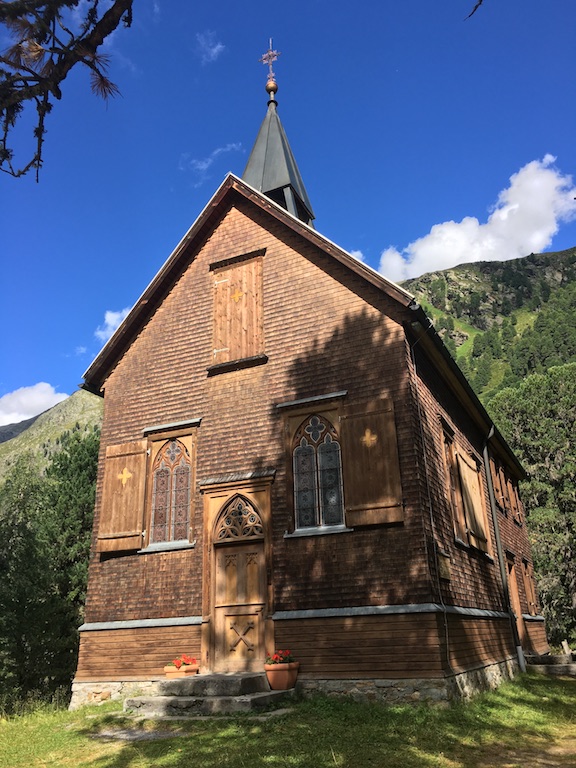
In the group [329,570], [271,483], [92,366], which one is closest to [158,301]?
[92,366]

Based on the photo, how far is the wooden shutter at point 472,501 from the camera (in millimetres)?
14047

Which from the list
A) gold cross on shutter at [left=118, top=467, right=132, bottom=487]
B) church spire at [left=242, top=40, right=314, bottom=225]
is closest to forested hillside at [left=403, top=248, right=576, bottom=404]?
church spire at [left=242, top=40, right=314, bottom=225]

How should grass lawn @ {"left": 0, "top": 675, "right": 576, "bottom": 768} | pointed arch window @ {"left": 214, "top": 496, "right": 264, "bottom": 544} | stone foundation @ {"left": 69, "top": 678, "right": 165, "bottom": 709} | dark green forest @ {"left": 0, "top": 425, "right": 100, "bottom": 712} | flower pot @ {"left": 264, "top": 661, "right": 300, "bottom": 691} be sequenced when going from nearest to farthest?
1. grass lawn @ {"left": 0, "top": 675, "right": 576, "bottom": 768}
2. flower pot @ {"left": 264, "top": 661, "right": 300, "bottom": 691}
3. stone foundation @ {"left": 69, "top": 678, "right": 165, "bottom": 709}
4. pointed arch window @ {"left": 214, "top": 496, "right": 264, "bottom": 544}
5. dark green forest @ {"left": 0, "top": 425, "right": 100, "bottom": 712}

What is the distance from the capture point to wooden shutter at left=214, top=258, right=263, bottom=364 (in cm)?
1341

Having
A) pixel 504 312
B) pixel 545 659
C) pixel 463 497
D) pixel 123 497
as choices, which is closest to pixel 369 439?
pixel 463 497

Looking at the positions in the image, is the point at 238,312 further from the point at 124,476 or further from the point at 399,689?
the point at 399,689

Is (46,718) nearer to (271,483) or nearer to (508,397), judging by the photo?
(271,483)

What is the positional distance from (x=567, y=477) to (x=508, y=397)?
18.4ft

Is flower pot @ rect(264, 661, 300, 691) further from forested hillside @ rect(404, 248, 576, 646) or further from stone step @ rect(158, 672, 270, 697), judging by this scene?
forested hillside @ rect(404, 248, 576, 646)

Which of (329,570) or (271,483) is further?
(271,483)

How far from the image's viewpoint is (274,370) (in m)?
12.9

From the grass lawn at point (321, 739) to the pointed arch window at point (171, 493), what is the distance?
3.45m

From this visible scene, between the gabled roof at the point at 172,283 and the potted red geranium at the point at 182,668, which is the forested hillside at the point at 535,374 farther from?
the potted red geranium at the point at 182,668

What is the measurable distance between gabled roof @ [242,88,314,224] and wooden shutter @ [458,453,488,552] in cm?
931
